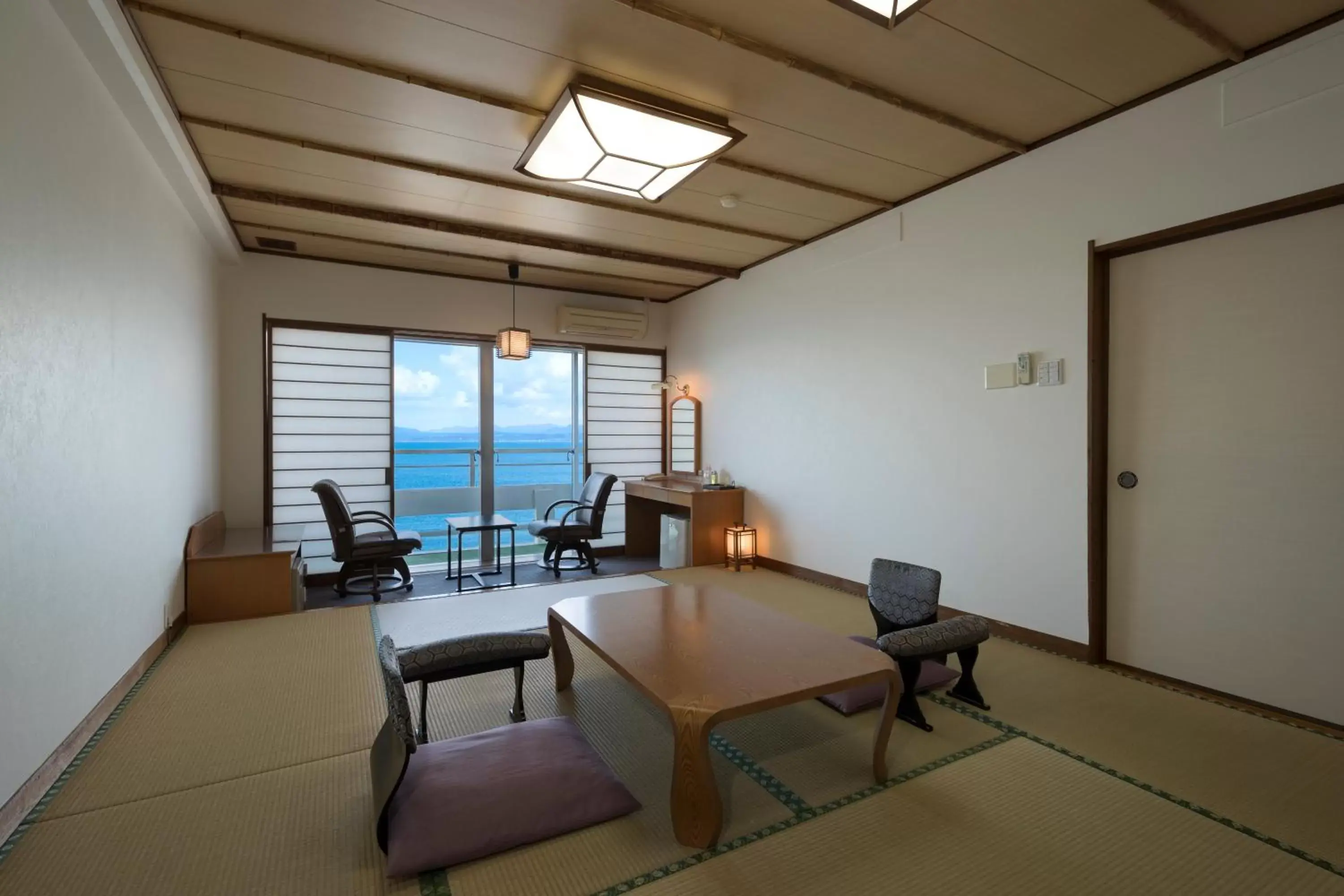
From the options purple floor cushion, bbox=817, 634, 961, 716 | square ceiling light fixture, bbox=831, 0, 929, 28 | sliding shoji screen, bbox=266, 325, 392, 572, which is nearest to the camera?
square ceiling light fixture, bbox=831, 0, 929, 28

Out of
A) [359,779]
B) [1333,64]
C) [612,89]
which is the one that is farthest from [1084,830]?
[612,89]

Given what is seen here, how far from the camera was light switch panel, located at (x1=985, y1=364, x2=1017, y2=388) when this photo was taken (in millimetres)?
3703

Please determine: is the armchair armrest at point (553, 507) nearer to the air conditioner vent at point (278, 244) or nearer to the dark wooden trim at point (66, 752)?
the air conditioner vent at point (278, 244)

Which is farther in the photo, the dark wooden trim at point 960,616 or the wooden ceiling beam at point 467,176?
the dark wooden trim at point 960,616

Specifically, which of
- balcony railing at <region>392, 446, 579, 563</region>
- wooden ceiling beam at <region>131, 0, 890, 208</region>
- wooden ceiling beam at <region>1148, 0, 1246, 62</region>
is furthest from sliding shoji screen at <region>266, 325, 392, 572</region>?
wooden ceiling beam at <region>1148, 0, 1246, 62</region>

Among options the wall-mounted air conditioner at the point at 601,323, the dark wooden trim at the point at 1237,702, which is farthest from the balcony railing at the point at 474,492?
the dark wooden trim at the point at 1237,702

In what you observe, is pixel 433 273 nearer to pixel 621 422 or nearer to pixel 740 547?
pixel 621 422

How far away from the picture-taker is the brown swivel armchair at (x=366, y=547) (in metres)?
4.80

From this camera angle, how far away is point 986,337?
3.88 metres

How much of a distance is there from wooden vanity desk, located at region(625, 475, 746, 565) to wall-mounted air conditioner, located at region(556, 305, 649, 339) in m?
1.67

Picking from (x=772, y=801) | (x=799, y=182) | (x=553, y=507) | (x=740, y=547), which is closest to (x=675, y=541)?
(x=740, y=547)

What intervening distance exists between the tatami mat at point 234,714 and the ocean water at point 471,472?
7.36 ft

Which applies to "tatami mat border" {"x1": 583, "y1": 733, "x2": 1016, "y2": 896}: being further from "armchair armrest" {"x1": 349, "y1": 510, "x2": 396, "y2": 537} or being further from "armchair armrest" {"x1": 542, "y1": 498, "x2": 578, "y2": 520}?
"armchair armrest" {"x1": 542, "y1": 498, "x2": 578, "y2": 520}

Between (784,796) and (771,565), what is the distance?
3642mm
